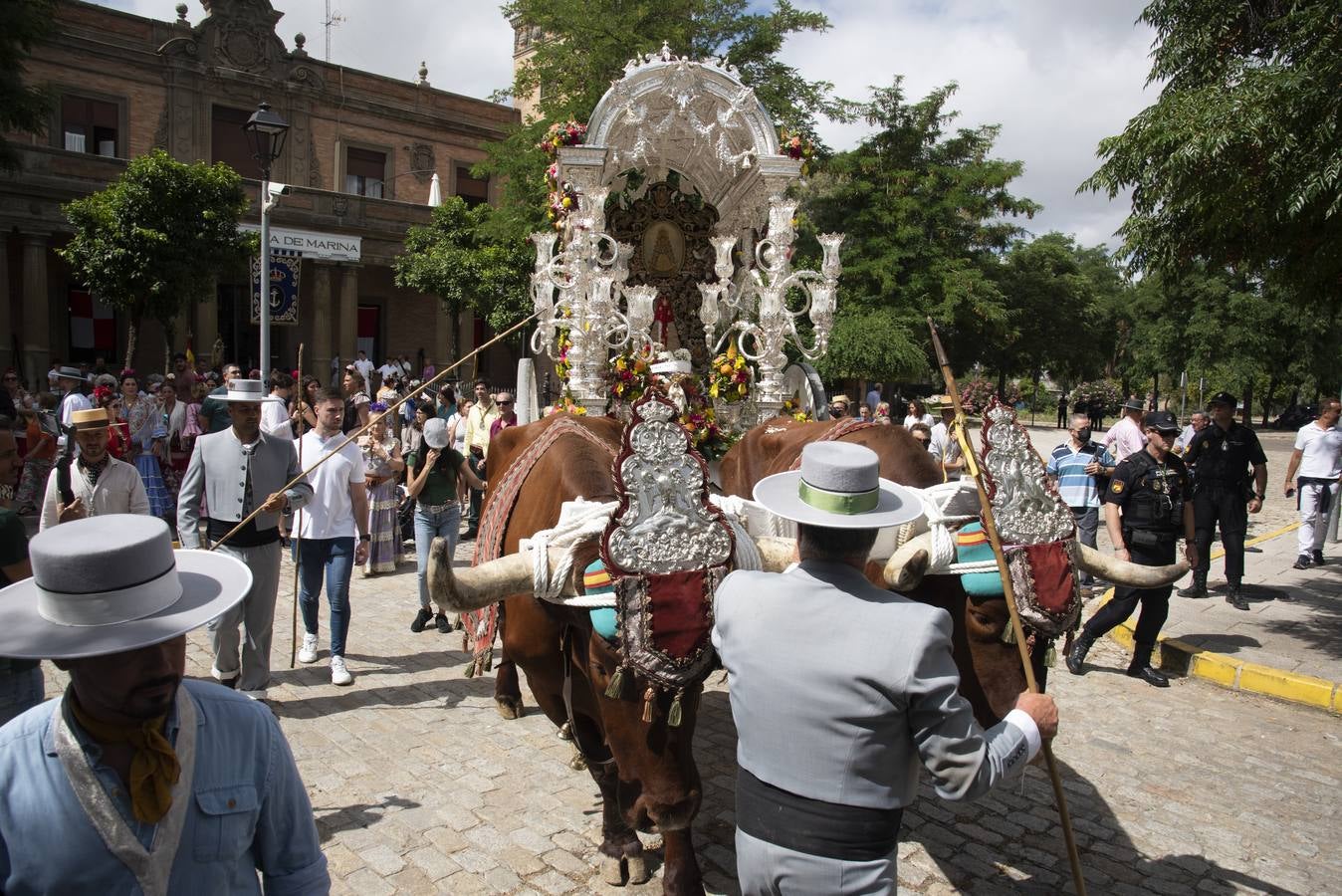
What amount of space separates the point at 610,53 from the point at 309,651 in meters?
16.4

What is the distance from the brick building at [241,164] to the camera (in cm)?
2442

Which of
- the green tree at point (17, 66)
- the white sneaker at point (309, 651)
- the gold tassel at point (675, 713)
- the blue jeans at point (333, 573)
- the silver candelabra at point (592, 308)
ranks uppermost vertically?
the green tree at point (17, 66)

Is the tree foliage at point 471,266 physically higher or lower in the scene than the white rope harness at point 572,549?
higher

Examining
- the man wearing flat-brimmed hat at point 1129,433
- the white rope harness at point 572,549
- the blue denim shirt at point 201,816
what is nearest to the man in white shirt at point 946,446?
the man wearing flat-brimmed hat at point 1129,433

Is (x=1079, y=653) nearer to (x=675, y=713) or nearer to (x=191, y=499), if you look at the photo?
(x=675, y=713)

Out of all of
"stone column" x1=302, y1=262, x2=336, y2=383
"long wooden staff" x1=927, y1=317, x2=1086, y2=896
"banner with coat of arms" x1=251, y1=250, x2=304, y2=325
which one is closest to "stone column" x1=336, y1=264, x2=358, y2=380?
"stone column" x1=302, y1=262, x2=336, y2=383

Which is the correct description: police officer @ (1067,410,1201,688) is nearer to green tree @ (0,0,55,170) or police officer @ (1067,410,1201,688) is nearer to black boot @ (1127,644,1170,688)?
black boot @ (1127,644,1170,688)

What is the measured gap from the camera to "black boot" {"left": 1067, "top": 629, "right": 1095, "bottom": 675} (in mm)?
7059

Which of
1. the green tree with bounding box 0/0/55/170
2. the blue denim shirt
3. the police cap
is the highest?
the green tree with bounding box 0/0/55/170

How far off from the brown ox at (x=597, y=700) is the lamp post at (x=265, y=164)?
21.9 feet

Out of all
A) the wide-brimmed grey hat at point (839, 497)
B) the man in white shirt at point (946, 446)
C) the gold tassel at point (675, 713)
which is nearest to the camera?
the wide-brimmed grey hat at point (839, 497)

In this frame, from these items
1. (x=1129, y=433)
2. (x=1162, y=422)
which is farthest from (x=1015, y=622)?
(x=1129, y=433)

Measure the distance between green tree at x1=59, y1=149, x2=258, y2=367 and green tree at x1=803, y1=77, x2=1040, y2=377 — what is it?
15354 millimetres

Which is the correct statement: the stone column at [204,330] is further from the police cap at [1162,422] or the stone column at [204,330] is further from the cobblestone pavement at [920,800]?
the police cap at [1162,422]
